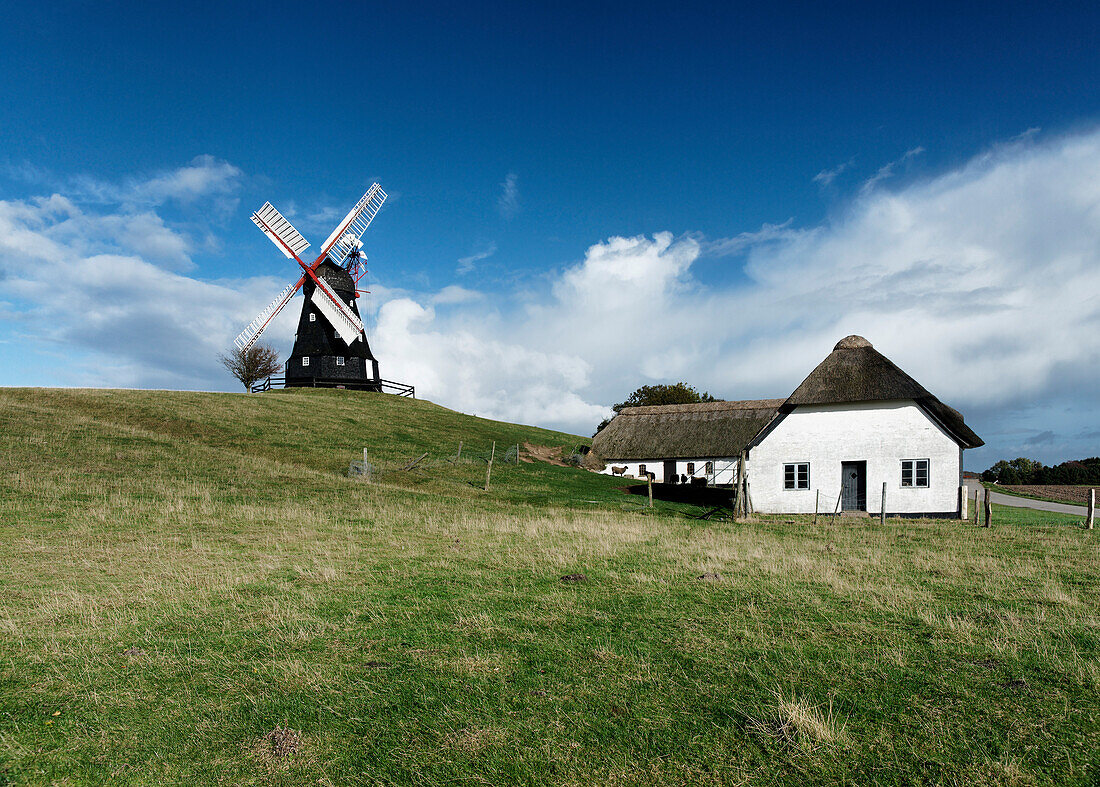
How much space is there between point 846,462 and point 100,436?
35927 mm

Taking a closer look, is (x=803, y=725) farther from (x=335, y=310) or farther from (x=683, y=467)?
(x=335, y=310)

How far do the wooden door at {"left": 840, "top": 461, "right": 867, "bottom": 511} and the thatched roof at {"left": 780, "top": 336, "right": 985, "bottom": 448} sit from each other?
124 inches

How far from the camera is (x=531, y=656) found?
6680mm

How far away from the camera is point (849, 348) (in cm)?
3030

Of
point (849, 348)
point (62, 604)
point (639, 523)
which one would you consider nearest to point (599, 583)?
point (62, 604)

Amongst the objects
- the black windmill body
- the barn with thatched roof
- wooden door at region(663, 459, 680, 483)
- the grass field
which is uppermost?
the black windmill body

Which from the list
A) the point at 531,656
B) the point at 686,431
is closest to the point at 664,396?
the point at 686,431

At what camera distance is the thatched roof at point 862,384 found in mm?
27375

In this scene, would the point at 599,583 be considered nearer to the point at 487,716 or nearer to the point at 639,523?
the point at 487,716

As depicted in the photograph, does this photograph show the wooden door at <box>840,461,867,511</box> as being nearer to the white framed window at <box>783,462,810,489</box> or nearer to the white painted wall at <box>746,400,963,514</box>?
the white painted wall at <box>746,400,963,514</box>

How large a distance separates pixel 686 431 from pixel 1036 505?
22851 millimetres

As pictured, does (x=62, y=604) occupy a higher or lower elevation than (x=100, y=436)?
lower

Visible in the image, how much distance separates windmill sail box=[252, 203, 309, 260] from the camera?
63.1m

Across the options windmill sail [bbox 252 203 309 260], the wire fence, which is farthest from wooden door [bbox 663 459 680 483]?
windmill sail [bbox 252 203 309 260]
